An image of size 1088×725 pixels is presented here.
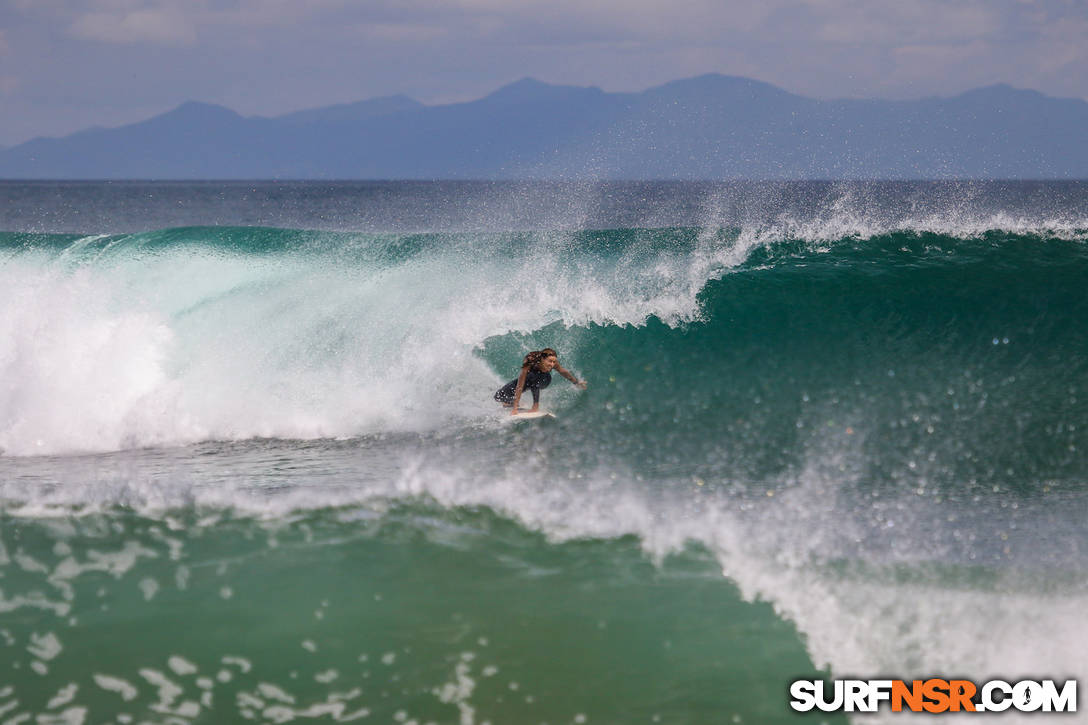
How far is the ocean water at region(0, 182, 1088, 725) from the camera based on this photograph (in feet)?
15.2

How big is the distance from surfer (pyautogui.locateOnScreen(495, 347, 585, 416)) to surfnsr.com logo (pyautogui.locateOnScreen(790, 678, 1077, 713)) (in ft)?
17.0

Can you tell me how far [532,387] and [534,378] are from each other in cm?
10

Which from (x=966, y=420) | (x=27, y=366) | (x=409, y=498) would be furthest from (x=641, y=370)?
(x=27, y=366)

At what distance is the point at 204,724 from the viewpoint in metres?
4.27

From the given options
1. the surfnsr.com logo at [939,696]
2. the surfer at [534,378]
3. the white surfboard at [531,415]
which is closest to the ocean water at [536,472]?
the surfnsr.com logo at [939,696]

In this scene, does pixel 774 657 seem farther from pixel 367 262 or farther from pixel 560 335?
pixel 367 262

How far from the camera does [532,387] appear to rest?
30.7ft

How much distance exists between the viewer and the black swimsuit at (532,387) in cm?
936

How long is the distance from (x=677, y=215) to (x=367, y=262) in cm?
3112

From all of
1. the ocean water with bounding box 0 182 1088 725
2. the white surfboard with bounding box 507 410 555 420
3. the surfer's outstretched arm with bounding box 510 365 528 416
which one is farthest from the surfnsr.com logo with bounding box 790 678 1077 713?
the surfer's outstretched arm with bounding box 510 365 528 416

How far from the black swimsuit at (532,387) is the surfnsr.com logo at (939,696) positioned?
522cm

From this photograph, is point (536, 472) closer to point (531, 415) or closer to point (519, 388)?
point (531, 415)

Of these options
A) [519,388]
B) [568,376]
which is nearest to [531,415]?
[519,388]

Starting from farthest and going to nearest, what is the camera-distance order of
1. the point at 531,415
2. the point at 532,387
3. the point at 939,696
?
1. the point at 532,387
2. the point at 531,415
3. the point at 939,696
